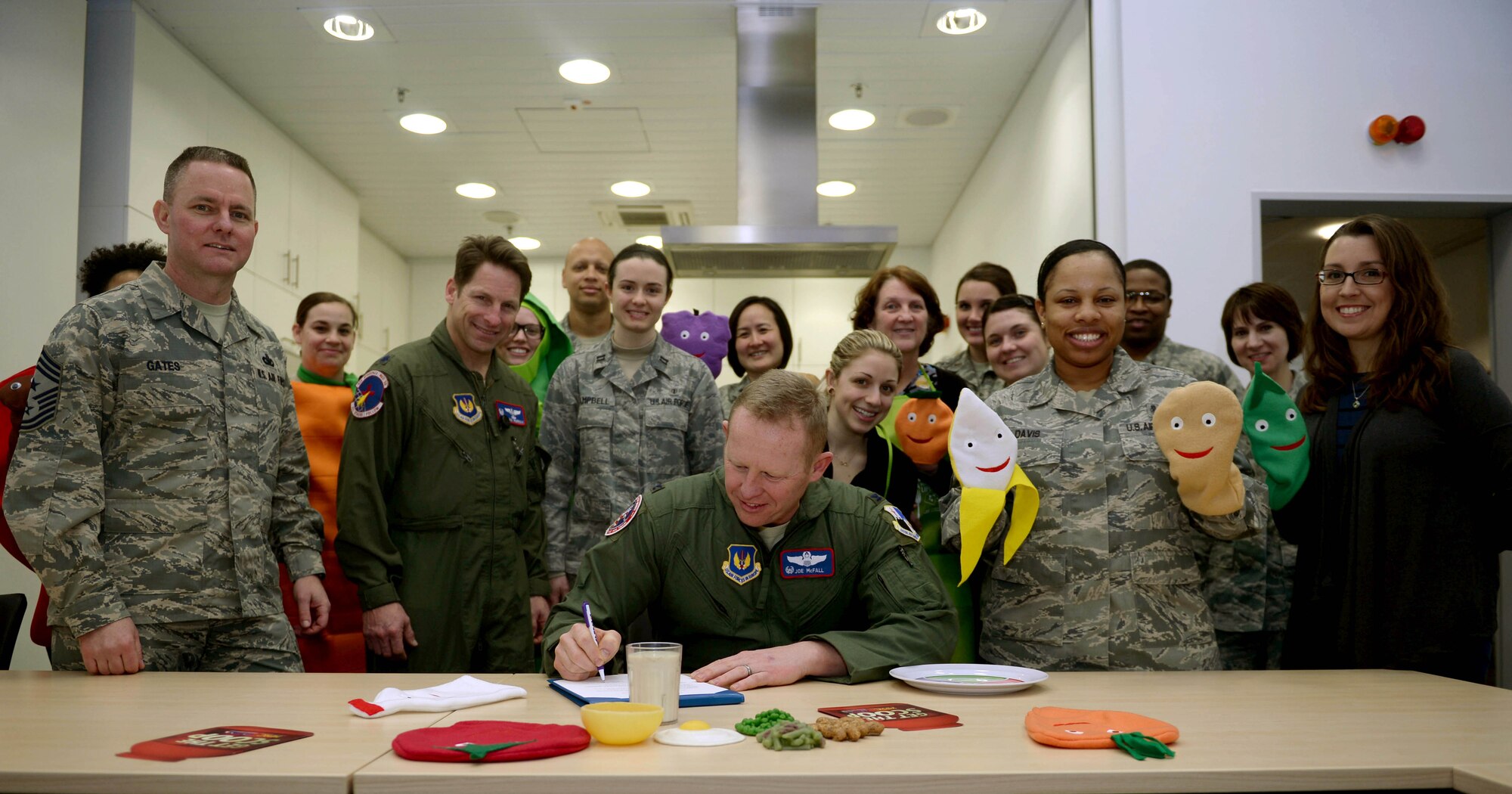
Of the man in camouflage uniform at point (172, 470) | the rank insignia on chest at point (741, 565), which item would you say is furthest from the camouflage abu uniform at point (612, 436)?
the rank insignia on chest at point (741, 565)

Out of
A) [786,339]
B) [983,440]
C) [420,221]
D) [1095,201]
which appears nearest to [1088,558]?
[983,440]

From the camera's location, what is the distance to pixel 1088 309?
2.05 m

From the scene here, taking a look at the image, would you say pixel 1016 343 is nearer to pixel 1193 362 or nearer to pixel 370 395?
pixel 1193 362

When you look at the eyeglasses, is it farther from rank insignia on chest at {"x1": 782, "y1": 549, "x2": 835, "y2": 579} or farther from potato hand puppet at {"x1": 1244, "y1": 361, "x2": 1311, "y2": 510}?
rank insignia on chest at {"x1": 782, "y1": 549, "x2": 835, "y2": 579}

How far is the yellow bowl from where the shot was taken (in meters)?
1.22

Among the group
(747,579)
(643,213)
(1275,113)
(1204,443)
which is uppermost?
(643,213)

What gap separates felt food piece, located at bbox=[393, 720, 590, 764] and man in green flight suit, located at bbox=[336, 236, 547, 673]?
1.11m

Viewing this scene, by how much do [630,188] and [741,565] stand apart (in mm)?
4725

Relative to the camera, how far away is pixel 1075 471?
6.58 ft

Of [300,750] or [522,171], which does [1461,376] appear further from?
[522,171]

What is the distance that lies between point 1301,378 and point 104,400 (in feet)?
9.57

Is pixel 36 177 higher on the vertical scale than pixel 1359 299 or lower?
higher

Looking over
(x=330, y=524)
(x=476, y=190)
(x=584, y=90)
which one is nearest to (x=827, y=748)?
(x=330, y=524)

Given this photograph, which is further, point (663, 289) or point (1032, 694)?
point (663, 289)
